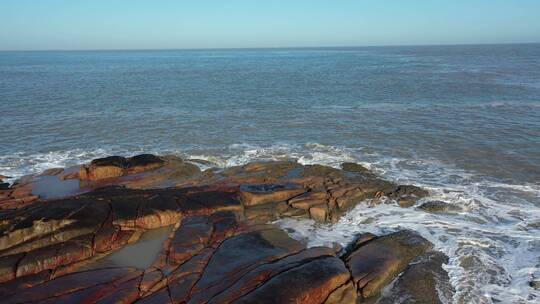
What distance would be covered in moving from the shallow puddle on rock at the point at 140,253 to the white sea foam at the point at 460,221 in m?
5.60

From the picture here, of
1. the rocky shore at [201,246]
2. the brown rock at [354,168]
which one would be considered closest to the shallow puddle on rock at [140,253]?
the rocky shore at [201,246]

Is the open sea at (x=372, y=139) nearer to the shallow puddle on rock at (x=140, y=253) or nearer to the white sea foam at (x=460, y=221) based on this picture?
the white sea foam at (x=460, y=221)

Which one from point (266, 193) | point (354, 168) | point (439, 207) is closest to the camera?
point (266, 193)

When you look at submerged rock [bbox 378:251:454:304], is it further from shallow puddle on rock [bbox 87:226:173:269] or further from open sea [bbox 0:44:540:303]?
shallow puddle on rock [bbox 87:226:173:269]

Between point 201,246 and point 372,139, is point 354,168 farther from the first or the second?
point 201,246

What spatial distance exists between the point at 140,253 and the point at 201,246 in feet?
8.22

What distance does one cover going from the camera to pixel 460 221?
Result: 19594 millimetres

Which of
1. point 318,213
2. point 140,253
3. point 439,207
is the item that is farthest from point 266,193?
point 439,207

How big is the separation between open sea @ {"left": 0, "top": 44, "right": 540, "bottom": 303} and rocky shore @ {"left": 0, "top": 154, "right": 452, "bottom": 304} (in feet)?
4.89

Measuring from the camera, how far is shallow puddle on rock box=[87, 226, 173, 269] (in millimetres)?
15062

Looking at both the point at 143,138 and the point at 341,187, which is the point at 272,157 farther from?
the point at 143,138

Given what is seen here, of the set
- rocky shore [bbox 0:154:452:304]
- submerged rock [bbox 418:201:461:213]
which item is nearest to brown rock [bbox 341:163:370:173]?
rocky shore [bbox 0:154:452:304]

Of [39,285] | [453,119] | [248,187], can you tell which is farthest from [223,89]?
[39,285]

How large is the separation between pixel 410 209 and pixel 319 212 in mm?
4953
